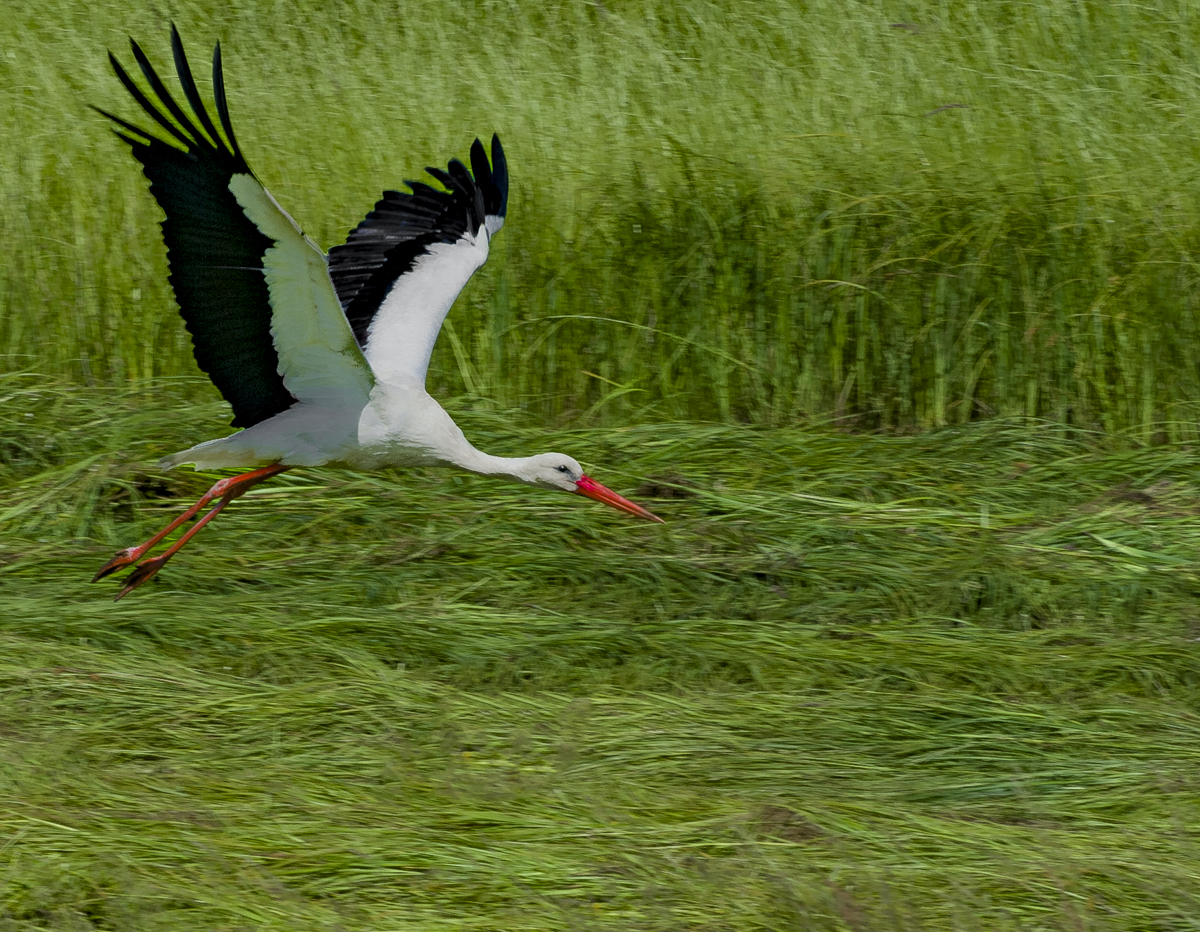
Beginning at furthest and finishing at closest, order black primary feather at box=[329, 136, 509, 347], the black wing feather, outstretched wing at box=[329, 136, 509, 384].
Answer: black primary feather at box=[329, 136, 509, 347]
outstretched wing at box=[329, 136, 509, 384]
the black wing feather

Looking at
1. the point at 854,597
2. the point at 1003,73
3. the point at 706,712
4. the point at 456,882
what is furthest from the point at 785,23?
the point at 456,882

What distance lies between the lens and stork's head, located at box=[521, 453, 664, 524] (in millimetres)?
4352

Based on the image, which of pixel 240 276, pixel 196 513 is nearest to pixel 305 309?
pixel 240 276

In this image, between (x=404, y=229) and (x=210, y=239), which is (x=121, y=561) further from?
(x=404, y=229)

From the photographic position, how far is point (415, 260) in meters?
4.70

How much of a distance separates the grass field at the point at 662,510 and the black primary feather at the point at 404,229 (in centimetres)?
72

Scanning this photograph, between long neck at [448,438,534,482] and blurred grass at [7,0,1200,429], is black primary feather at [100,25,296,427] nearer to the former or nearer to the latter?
long neck at [448,438,534,482]

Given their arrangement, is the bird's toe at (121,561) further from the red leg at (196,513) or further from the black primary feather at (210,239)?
the black primary feather at (210,239)

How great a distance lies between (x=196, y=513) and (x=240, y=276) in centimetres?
101

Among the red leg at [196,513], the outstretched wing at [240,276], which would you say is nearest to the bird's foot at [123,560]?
the red leg at [196,513]

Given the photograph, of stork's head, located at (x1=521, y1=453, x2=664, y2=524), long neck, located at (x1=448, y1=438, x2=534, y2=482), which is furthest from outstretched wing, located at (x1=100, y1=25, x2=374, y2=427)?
stork's head, located at (x1=521, y1=453, x2=664, y2=524)

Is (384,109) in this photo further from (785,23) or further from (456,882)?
(456,882)

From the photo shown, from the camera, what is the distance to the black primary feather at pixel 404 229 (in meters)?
4.71

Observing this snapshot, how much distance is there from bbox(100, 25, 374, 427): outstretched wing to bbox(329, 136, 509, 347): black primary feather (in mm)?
678
